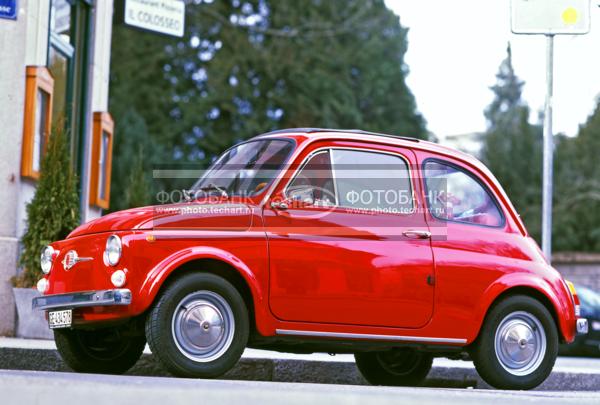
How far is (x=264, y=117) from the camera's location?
113ft

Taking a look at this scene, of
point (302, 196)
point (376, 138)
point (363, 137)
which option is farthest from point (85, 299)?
point (376, 138)

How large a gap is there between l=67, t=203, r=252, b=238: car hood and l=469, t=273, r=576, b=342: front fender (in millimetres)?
1988

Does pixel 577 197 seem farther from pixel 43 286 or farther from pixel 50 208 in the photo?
pixel 43 286

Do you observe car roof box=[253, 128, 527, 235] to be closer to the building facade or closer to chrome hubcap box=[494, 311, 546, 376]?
chrome hubcap box=[494, 311, 546, 376]

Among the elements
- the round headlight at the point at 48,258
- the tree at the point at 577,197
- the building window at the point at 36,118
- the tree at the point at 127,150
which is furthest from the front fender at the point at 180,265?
the tree at the point at 577,197

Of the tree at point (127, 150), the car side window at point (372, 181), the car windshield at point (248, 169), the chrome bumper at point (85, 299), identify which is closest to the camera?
the chrome bumper at point (85, 299)

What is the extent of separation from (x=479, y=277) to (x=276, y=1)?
28035mm

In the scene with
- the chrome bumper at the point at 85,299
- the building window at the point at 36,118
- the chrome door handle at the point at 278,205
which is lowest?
the chrome bumper at the point at 85,299

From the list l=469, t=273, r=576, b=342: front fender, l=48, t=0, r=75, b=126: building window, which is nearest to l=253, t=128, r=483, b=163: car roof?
l=469, t=273, r=576, b=342: front fender

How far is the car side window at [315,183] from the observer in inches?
314

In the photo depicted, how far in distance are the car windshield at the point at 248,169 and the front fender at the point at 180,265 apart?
2.45 ft

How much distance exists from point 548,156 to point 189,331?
5441mm

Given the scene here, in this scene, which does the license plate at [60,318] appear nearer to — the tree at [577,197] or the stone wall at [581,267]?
the stone wall at [581,267]

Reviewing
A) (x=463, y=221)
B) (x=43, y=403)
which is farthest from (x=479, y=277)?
(x=43, y=403)
